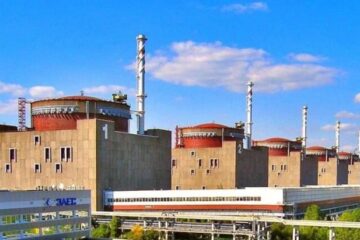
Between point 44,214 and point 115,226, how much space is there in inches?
807

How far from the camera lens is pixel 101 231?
229 ft

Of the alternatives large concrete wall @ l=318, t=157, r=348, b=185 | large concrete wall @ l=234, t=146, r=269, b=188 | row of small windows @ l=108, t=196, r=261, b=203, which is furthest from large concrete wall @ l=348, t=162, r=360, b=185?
row of small windows @ l=108, t=196, r=261, b=203

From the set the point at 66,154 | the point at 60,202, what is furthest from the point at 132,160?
the point at 60,202

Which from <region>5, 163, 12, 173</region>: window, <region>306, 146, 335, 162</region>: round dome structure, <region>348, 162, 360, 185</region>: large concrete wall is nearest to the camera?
<region>5, 163, 12, 173</region>: window

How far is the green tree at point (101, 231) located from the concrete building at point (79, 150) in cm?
697

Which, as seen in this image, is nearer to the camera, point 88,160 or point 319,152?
point 88,160

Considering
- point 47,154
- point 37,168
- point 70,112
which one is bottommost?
point 37,168

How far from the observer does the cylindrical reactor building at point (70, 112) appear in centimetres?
8138

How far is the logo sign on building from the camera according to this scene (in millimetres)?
49991

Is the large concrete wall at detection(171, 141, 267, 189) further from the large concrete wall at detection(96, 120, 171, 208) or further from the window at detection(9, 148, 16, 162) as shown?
the window at detection(9, 148, 16, 162)

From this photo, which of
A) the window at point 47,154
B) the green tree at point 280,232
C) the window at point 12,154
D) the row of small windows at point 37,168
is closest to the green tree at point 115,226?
the row of small windows at point 37,168

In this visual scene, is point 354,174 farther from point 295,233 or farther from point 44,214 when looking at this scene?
point 44,214

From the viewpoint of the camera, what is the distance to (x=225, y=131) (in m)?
112

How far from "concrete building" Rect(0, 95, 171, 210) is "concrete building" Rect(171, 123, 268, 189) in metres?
23.3
